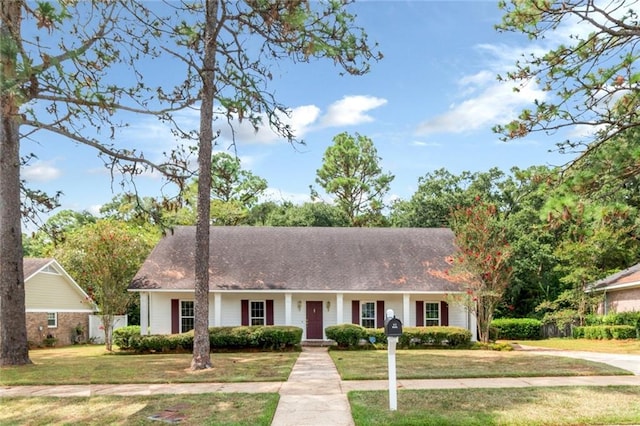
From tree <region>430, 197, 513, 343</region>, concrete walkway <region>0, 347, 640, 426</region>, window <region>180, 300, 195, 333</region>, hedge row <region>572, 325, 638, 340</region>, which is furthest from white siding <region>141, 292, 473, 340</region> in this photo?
concrete walkway <region>0, 347, 640, 426</region>

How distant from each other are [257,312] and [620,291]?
18729mm

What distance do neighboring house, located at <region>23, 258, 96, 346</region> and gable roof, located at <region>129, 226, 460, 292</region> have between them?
23.2 feet

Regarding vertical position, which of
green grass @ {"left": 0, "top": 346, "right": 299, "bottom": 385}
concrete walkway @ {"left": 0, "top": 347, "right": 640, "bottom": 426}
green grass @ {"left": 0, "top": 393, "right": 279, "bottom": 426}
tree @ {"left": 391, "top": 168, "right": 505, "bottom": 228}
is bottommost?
green grass @ {"left": 0, "top": 346, "right": 299, "bottom": 385}

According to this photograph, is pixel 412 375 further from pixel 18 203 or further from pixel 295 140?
pixel 18 203

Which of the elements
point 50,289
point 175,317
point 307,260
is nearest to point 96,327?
point 50,289

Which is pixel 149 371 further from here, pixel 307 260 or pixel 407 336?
pixel 307 260

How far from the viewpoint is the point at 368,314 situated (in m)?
23.0

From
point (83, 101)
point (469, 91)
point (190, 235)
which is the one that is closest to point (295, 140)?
point (83, 101)

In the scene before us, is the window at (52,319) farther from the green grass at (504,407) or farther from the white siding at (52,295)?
the green grass at (504,407)

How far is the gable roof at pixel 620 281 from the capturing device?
24941mm

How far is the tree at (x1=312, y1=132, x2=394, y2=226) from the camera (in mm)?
43562

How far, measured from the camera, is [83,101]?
21.6 feet

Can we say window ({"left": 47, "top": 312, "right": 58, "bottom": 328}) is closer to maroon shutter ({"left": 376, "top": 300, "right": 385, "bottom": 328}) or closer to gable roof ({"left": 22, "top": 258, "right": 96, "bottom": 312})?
gable roof ({"left": 22, "top": 258, "right": 96, "bottom": 312})

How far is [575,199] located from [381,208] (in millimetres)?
34967
